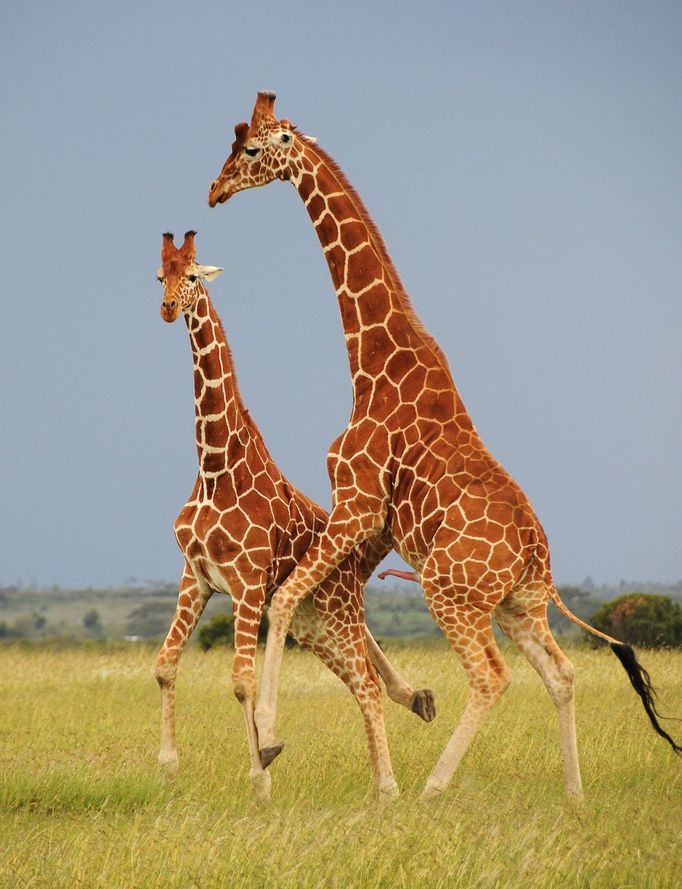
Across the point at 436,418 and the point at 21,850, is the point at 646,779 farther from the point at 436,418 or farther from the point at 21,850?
the point at 21,850

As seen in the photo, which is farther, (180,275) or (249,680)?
(180,275)

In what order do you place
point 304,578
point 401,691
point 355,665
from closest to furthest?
point 304,578 → point 355,665 → point 401,691

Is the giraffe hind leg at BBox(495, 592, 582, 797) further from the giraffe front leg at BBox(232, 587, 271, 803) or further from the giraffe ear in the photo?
the giraffe ear

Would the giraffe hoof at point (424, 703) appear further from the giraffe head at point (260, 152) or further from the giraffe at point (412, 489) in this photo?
the giraffe head at point (260, 152)

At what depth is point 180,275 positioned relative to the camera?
8.40 m

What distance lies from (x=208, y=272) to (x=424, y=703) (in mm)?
3667

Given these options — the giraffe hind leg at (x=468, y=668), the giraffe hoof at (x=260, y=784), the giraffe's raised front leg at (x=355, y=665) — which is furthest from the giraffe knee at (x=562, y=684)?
the giraffe hoof at (x=260, y=784)

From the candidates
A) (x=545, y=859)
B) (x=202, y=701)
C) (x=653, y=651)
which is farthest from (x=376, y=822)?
(x=653, y=651)

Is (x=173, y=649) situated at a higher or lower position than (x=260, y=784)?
higher

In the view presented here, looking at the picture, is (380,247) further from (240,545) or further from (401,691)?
(401,691)

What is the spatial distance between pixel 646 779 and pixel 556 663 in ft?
6.26

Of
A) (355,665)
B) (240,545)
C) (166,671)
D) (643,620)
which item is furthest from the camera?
(643,620)

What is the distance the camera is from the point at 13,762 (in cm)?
962

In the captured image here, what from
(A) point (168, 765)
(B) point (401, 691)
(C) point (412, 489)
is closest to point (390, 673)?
(B) point (401, 691)
